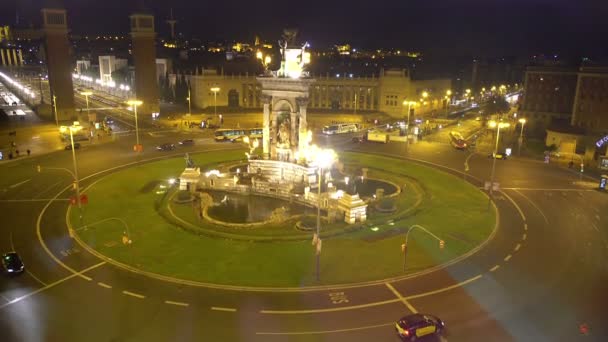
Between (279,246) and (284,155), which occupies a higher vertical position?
(284,155)

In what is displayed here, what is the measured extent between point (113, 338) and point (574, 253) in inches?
1331

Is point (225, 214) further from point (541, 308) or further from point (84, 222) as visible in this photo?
point (541, 308)

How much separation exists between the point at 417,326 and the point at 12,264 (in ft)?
88.4

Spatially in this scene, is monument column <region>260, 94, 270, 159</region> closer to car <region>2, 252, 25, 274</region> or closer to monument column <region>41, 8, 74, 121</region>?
car <region>2, 252, 25, 274</region>

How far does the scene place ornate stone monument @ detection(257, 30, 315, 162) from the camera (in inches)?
2018

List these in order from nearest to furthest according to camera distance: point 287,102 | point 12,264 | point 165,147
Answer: point 12,264 → point 287,102 → point 165,147

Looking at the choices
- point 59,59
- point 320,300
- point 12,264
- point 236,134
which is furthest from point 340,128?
point 12,264

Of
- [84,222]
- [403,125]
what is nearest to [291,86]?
[84,222]

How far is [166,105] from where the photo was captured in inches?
5027

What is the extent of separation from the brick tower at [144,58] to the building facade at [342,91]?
48.9 feet

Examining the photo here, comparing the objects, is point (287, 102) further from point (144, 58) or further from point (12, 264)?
point (144, 58)

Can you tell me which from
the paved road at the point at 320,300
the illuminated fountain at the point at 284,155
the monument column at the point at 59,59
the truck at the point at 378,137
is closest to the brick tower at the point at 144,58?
the monument column at the point at 59,59

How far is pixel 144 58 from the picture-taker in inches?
4171

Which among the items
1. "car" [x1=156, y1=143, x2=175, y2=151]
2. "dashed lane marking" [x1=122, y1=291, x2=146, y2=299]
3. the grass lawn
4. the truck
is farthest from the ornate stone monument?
the truck
